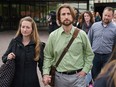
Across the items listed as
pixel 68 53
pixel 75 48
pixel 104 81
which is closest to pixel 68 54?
pixel 68 53

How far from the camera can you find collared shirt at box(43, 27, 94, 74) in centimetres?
438

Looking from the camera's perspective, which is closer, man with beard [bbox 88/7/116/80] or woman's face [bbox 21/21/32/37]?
woman's face [bbox 21/21/32/37]

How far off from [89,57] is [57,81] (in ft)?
1.68

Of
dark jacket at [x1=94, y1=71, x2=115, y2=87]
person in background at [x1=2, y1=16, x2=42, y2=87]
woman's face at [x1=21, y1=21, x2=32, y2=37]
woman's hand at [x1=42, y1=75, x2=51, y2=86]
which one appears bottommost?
woman's hand at [x1=42, y1=75, x2=51, y2=86]

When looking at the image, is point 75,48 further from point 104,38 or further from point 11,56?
point 104,38

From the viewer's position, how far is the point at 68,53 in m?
4.37

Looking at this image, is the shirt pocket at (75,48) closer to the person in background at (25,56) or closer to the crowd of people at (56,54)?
the crowd of people at (56,54)

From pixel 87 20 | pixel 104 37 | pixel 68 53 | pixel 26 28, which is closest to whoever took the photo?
pixel 68 53

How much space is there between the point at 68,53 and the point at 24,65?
0.58 metres

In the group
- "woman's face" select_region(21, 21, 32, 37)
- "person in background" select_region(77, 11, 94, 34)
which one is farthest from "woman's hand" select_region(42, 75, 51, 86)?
"person in background" select_region(77, 11, 94, 34)

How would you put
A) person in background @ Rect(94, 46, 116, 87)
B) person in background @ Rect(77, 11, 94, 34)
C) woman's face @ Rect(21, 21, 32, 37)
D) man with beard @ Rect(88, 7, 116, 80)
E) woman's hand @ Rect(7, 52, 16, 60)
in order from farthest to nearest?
person in background @ Rect(77, 11, 94, 34)
man with beard @ Rect(88, 7, 116, 80)
woman's face @ Rect(21, 21, 32, 37)
woman's hand @ Rect(7, 52, 16, 60)
person in background @ Rect(94, 46, 116, 87)

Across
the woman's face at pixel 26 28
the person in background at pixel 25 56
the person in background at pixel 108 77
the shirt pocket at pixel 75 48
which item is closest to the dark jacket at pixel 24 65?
the person in background at pixel 25 56

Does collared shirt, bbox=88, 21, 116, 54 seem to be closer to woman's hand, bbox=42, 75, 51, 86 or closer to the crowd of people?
the crowd of people

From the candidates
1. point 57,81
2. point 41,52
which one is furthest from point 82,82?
point 41,52
